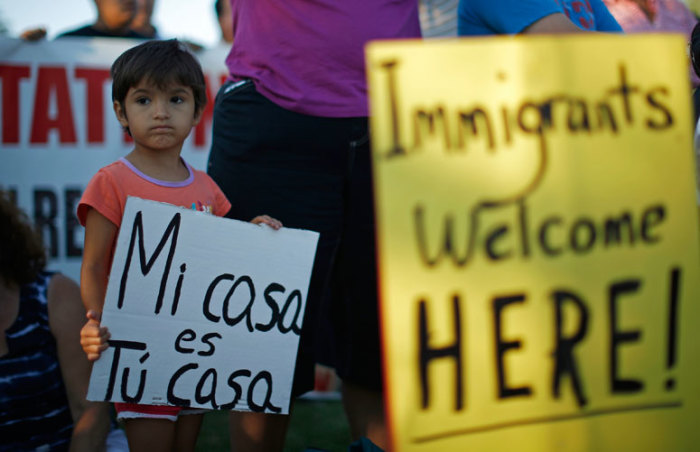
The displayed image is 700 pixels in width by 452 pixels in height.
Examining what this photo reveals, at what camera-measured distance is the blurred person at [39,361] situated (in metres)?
1.92

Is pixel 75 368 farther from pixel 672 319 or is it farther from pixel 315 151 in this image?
pixel 672 319

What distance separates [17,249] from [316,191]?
777 millimetres

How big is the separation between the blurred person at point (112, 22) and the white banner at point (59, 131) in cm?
7

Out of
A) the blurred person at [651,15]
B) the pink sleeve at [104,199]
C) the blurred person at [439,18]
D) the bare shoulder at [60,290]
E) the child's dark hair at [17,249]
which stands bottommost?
the bare shoulder at [60,290]

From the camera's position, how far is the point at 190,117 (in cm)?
200

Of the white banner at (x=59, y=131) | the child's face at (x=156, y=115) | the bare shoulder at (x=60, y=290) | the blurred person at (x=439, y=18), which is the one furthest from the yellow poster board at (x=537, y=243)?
the white banner at (x=59, y=131)

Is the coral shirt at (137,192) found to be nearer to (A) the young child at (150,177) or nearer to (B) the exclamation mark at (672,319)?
(A) the young child at (150,177)

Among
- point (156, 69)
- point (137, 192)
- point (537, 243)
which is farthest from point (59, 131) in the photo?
point (537, 243)

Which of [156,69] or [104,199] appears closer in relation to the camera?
[104,199]

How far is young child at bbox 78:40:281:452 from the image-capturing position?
5.90 feet

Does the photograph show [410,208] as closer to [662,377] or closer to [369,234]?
[662,377]

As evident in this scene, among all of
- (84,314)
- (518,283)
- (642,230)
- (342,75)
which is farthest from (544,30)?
(84,314)

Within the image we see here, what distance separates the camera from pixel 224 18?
14.7ft

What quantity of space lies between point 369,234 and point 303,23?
0.51 m
